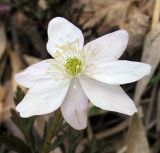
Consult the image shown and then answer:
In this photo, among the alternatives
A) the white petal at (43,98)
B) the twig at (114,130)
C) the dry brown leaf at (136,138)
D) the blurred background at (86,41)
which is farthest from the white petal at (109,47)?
the twig at (114,130)

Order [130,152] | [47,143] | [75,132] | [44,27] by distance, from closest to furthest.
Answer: [47,143] → [75,132] → [130,152] → [44,27]

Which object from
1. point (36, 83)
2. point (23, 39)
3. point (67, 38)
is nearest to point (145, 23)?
point (23, 39)

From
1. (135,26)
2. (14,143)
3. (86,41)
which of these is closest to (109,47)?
(14,143)

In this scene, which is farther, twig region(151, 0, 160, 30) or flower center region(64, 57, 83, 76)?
twig region(151, 0, 160, 30)


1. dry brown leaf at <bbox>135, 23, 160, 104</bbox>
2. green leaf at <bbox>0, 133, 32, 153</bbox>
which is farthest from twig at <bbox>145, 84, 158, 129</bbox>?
green leaf at <bbox>0, 133, 32, 153</bbox>

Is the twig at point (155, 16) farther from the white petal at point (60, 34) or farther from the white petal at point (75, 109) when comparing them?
the white petal at point (75, 109)

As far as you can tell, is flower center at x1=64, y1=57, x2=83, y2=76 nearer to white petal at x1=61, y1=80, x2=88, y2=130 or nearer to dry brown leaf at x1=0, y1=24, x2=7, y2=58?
white petal at x1=61, y1=80, x2=88, y2=130

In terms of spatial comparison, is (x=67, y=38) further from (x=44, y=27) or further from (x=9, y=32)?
(x=9, y=32)
